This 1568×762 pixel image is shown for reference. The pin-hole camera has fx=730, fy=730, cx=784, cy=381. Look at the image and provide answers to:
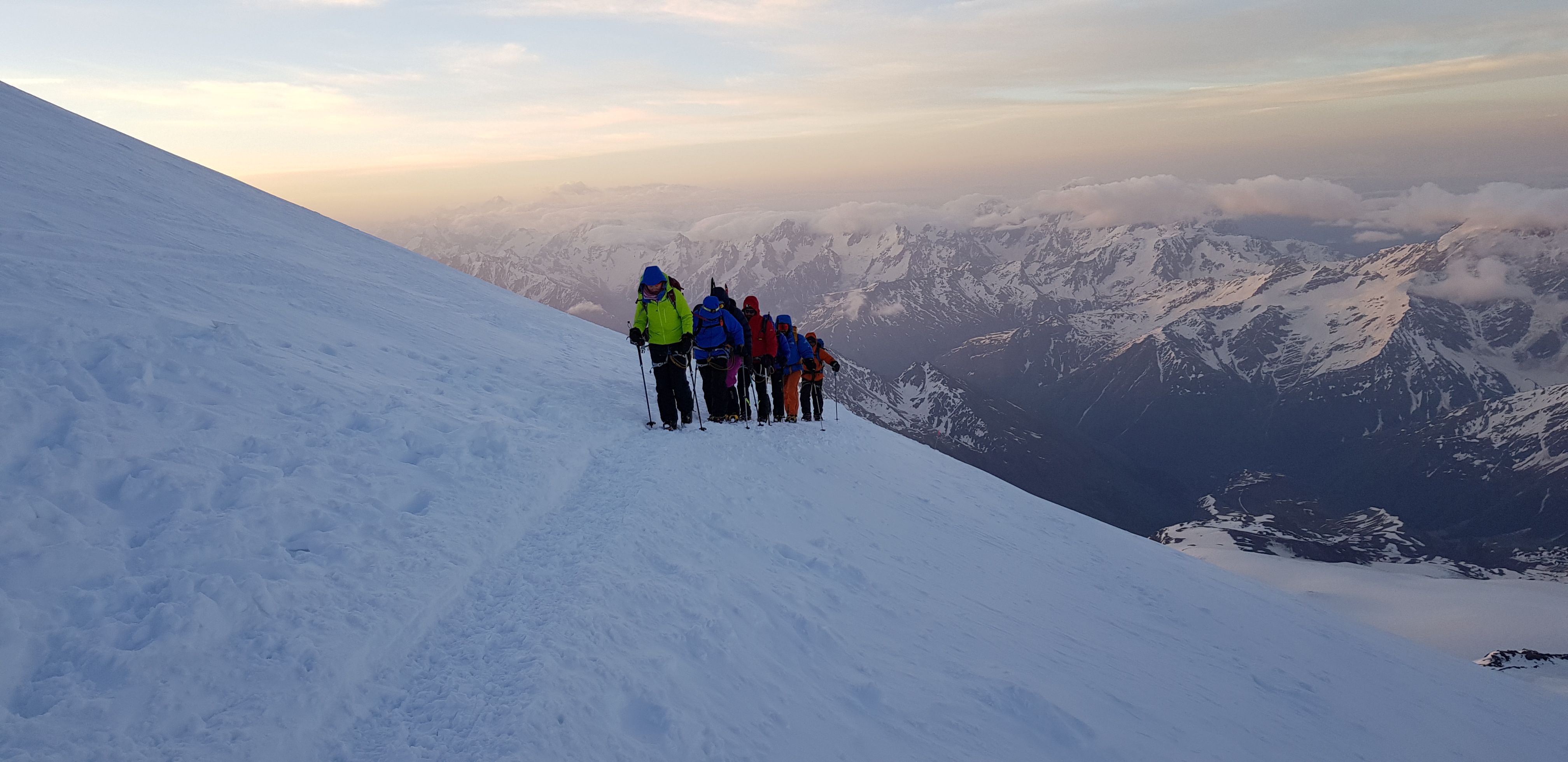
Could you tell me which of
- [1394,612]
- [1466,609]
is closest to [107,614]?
[1394,612]

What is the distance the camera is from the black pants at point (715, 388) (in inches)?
638

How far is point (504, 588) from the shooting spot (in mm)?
7203

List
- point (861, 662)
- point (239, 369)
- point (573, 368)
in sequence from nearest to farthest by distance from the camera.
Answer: point (861, 662)
point (239, 369)
point (573, 368)

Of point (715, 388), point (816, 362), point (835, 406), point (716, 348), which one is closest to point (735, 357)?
point (716, 348)

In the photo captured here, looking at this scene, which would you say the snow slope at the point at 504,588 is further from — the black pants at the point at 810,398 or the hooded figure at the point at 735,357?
the black pants at the point at 810,398

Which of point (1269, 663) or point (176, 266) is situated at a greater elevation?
point (176, 266)

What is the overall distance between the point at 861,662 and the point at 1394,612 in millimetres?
114777

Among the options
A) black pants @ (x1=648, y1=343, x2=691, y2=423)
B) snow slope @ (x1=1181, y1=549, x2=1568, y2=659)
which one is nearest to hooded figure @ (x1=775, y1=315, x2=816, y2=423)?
black pants @ (x1=648, y1=343, x2=691, y2=423)

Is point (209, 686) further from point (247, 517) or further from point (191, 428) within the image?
point (191, 428)

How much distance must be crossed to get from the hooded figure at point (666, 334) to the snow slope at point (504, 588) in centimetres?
95

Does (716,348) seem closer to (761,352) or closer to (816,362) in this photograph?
(761,352)

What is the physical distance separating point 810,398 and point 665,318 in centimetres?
671

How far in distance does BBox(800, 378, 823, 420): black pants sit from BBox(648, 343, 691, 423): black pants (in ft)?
17.9

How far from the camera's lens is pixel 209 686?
515cm
